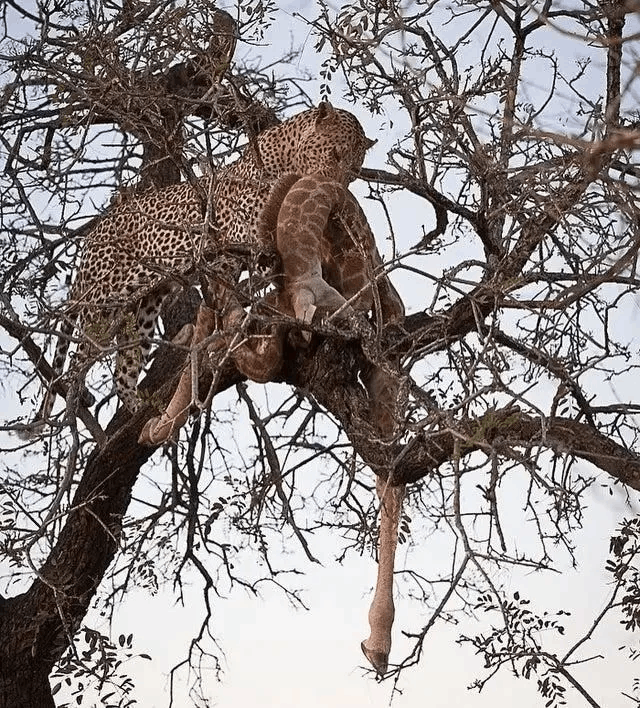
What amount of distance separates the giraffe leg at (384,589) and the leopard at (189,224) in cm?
86

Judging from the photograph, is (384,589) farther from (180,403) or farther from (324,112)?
(324,112)

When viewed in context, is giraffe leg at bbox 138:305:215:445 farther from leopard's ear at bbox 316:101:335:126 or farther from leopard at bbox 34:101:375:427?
leopard's ear at bbox 316:101:335:126

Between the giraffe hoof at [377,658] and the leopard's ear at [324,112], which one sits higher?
the leopard's ear at [324,112]

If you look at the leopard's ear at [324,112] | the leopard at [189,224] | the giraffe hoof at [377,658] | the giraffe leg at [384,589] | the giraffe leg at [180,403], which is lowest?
the giraffe hoof at [377,658]

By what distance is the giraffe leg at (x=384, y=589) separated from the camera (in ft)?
14.3

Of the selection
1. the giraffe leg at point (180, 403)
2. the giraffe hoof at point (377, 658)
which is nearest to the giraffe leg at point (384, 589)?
the giraffe hoof at point (377, 658)

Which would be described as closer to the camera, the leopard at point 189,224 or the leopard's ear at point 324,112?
the leopard at point 189,224

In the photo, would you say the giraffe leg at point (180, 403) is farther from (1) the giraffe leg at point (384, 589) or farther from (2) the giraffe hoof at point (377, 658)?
(2) the giraffe hoof at point (377, 658)

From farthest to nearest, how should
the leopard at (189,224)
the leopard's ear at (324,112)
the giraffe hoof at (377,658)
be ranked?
the leopard's ear at (324,112) → the leopard at (189,224) → the giraffe hoof at (377,658)

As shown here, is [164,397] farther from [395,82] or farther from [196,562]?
[395,82]

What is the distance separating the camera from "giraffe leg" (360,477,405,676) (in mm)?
4355

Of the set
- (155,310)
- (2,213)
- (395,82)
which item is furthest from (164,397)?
(395,82)

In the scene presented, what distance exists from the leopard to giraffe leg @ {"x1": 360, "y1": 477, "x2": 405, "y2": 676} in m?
0.86

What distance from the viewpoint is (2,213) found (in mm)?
5898
